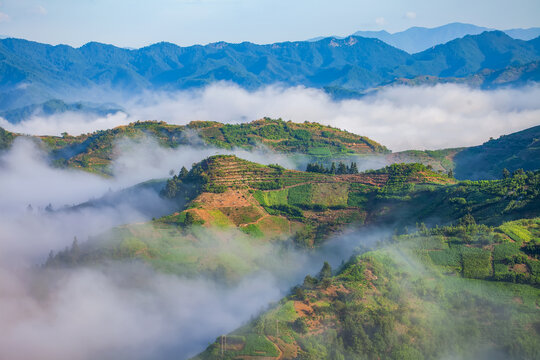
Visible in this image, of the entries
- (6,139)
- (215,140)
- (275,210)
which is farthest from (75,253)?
(6,139)

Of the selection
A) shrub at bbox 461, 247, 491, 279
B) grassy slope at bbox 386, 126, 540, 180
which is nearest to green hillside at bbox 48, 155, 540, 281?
shrub at bbox 461, 247, 491, 279

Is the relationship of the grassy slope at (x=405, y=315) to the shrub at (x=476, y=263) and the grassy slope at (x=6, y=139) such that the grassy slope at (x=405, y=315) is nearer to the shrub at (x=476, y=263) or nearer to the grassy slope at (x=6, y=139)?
the shrub at (x=476, y=263)

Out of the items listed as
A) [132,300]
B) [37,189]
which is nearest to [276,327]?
[132,300]

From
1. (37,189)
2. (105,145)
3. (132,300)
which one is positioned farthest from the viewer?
(105,145)

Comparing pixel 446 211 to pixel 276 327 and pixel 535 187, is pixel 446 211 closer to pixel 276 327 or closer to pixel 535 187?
pixel 535 187

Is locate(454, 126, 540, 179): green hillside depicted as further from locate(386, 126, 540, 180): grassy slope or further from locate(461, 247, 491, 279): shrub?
locate(461, 247, 491, 279): shrub

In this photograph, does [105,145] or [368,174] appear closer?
[368,174]

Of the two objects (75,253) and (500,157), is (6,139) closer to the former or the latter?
(75,253)

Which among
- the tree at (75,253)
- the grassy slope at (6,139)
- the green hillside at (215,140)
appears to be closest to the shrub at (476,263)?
the tree at (75,253)
